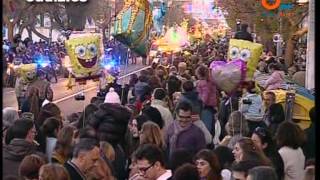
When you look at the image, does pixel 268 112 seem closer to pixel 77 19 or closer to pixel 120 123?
pixel 120 123

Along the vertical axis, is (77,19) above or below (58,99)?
above

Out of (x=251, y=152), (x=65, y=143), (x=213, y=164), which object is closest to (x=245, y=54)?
(x=251, y=152)

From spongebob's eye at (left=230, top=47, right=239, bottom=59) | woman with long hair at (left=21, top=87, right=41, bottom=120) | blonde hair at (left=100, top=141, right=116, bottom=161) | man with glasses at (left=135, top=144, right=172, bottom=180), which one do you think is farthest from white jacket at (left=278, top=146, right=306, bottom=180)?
woman with long hair at (left=21, top=87, right=41, bottom=120)

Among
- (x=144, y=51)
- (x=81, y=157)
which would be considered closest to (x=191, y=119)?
(x=81, y=157)

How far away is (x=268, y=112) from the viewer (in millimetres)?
8312

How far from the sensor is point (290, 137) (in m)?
6.21

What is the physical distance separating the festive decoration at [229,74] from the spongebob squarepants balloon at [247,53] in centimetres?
41

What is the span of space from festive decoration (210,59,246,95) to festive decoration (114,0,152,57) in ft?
8.85

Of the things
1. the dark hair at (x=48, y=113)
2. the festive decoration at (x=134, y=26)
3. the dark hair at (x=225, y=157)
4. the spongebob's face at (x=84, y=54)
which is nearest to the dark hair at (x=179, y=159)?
the dark hair at (x=225, y=157)

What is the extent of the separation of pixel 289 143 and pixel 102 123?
181cm

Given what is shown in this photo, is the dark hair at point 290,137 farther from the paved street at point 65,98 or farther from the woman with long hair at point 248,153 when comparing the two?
the paved street at point 65,98

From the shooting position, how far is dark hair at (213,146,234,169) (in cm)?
588

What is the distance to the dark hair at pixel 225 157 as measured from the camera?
588 cm

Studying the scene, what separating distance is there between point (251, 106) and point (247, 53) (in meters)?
0.91
